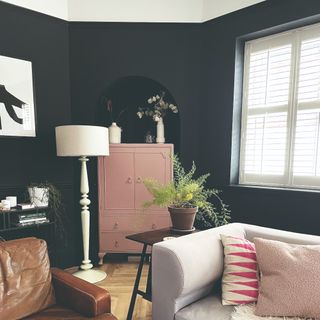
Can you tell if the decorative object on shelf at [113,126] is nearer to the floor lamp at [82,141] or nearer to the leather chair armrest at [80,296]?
the floor lamp at [82,141]

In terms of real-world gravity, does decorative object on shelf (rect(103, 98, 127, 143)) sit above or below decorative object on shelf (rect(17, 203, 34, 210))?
above

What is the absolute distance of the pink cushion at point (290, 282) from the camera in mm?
1330

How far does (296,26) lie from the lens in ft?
8.63

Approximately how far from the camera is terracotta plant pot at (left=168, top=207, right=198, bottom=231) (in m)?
1.96

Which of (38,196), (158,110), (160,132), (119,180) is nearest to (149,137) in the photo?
(160,132)

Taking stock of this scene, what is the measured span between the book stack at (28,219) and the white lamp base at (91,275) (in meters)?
0.65

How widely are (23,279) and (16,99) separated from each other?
1853 millimetres

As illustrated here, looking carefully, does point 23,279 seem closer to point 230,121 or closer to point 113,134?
point 113,134

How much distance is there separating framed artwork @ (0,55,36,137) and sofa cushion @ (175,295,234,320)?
2.26 meters

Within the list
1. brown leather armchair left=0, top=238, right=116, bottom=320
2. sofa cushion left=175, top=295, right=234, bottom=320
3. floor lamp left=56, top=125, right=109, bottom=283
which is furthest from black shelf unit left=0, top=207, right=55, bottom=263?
sofa cushion left=175, top=295, right=234, bottom=320

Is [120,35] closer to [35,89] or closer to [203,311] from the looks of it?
[35,89]

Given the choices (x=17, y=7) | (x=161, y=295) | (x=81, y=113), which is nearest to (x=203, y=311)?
(x=161, y=295)

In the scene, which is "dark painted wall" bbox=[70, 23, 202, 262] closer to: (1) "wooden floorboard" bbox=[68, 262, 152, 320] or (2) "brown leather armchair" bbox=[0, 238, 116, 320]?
(1) "wooden floorboard" bbox=[68, 262, 152, 320]

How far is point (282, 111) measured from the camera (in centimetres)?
278
